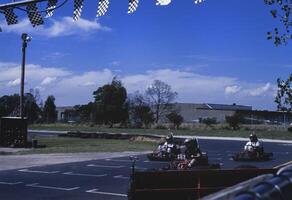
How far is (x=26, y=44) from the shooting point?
39094 millimetres

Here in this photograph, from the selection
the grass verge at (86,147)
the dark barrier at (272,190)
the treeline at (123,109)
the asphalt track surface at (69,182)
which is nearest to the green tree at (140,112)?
the treeline at (123,109)

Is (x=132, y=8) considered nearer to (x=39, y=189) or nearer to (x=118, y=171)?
(x=39, y=189)

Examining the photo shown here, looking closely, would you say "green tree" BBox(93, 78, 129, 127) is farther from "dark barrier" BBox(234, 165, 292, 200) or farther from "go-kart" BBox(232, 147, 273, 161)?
"dark barrier" BBox(234, 165, 292, 200)

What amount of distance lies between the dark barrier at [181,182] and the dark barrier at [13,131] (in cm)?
2809

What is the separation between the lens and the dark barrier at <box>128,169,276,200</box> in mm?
10180

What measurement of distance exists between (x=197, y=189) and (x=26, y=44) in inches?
1199

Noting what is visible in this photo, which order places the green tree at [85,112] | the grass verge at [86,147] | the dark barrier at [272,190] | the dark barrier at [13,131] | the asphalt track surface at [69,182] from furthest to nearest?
the green tree at [85,112]
the dark barrier at [13,131]
the grass verge at [86,147]
the asphalt track surface at [69,182]
the dark barrier at [272,190]

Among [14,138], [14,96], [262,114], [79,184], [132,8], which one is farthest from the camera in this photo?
[262,114]

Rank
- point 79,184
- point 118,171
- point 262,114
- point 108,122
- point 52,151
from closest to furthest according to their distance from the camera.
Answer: point 79,184, point 118,171, point 52,151, point 108,122, point 262,114

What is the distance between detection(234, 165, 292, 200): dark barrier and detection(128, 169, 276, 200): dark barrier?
25.2ft

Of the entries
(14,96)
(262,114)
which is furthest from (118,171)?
(262,114)

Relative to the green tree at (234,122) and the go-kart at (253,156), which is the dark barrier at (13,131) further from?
the green tree at (234,122)

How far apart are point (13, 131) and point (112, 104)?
52480mm

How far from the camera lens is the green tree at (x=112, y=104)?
90312 mm
